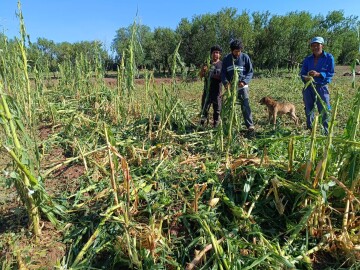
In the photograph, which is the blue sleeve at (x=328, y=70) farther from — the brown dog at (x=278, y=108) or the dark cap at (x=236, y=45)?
the dark cap at (x=236, y=45)

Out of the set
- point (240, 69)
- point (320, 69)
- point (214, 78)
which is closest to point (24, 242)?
point (240, 69)

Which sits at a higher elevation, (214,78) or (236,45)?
(236,45)

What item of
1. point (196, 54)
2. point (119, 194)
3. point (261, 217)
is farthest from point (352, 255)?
point (196, 54)

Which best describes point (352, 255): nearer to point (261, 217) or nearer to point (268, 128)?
point (261, 217)

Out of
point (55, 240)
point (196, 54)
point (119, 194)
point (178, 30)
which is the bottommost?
point (55, 240)

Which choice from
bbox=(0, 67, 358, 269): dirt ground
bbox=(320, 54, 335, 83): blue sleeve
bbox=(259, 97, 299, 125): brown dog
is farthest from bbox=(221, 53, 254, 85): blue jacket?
bbox=(0, 67, 358, 269): dirt ground

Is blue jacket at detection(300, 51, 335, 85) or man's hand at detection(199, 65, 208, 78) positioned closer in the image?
blue jacket at detection(300, 51, 335, 85)

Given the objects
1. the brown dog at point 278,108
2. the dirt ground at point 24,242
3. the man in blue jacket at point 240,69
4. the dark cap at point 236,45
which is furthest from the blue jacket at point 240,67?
the dirt ground at point 24,242

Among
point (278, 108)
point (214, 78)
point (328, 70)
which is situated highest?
point (328, 70)

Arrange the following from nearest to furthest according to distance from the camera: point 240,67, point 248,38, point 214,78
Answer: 1. point 240,67
2. point 214,78
3. point 248,38

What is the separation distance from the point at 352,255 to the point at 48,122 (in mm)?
4865

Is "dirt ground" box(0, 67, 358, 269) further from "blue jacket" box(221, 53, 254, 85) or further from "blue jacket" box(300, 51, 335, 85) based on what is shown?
"blue jacket" box(221, 53, 254, 85)

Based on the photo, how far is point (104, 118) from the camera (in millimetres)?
4910

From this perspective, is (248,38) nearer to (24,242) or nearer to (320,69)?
(320,69)
